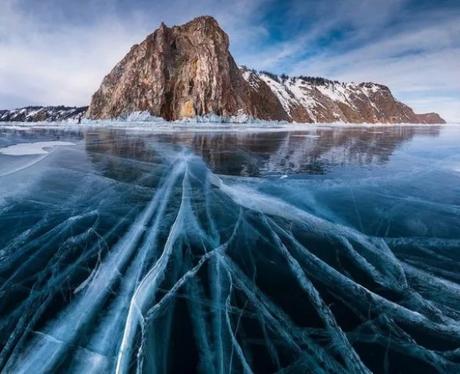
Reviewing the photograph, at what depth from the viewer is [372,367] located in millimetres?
2590

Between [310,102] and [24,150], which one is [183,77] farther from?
[310,102]

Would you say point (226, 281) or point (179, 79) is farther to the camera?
point (179, 79)

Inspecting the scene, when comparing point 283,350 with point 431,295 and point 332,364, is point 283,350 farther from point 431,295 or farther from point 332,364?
point 431,295

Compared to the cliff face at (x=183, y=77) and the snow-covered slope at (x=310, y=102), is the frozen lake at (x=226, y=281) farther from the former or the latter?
the snow-covered slope at (x=310, y=102)

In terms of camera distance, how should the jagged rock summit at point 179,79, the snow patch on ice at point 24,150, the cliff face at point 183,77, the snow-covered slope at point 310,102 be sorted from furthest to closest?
the snow-covered slope at point 310,102, the jagged rock summit at point 179,79, the cliff face at point 183,77, the snow patch on ice at point 24,150

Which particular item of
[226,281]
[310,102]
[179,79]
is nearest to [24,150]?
[226,281]

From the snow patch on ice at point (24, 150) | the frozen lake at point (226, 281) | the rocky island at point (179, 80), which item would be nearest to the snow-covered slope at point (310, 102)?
the rocky island at point (179, 80)

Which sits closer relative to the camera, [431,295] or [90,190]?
[431,295]

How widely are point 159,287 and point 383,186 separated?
7362 mm

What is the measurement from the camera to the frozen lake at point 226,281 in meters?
2.71

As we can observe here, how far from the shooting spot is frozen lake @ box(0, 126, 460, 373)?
271 cm

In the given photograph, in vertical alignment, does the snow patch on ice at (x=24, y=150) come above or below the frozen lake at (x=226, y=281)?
below

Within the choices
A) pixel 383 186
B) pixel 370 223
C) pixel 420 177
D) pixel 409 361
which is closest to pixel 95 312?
pixel 409 361

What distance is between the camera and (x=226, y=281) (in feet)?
12.4
